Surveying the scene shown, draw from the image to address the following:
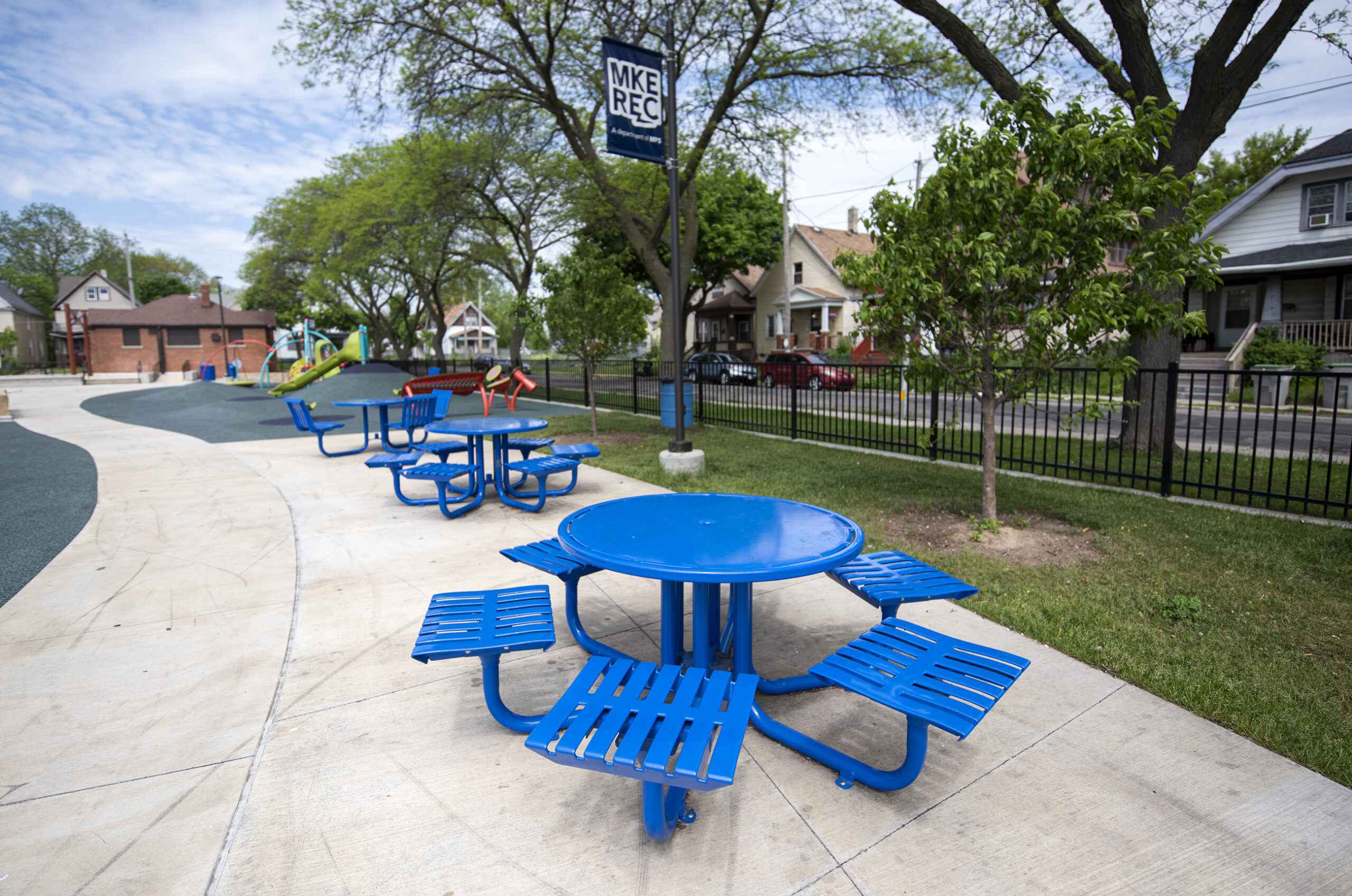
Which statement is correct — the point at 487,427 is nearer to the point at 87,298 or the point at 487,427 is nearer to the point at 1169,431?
the point at 1169,431

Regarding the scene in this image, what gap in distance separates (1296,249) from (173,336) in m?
59.4

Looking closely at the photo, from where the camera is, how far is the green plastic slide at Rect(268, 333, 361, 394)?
21.7m

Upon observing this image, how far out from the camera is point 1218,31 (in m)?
8.73

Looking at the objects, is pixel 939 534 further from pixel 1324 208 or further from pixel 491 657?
pixel 1324 208

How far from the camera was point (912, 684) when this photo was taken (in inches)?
102

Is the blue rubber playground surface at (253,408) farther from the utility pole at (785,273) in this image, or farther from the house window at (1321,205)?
the house window at (1321,205)

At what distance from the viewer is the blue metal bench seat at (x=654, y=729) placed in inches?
79.9

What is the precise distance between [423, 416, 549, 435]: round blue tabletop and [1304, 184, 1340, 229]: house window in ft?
87.1

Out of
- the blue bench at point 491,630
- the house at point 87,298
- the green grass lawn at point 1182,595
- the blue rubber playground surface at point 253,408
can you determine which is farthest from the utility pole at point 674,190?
the house at point 87,298

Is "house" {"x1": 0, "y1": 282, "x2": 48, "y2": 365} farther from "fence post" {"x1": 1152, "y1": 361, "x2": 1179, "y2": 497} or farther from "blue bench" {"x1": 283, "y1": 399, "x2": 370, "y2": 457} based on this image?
"fence post" {"x1": 1152, "y1": 361, "x2": 1179, "y2": 497}

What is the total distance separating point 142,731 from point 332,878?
62.9 inches

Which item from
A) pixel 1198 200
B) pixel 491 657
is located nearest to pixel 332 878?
pixel 491 657

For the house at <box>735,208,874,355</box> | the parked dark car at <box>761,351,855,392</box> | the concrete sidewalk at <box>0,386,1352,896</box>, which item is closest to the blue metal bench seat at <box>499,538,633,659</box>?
the concrete sidewalk at <box>0,386,1352,896</box>

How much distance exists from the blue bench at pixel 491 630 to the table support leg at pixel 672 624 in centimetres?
51
